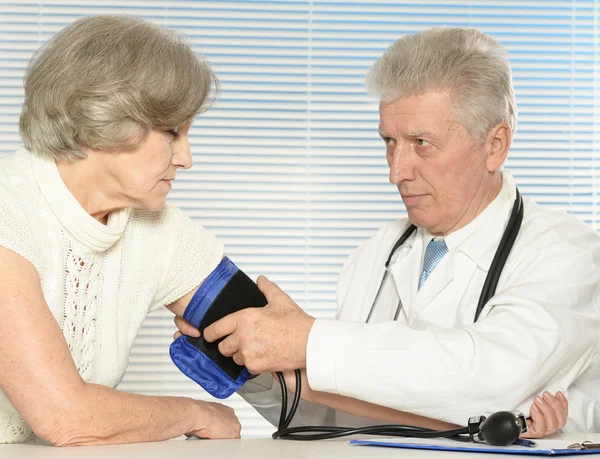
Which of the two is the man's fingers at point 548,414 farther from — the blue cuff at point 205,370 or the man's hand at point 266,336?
the blue cuff at point 205,370

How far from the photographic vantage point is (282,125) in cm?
344

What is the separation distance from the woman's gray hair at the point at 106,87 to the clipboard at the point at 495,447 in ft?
2.16

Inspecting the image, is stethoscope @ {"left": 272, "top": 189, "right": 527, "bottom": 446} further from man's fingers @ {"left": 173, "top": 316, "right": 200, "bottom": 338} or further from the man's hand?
man's fingers @ {"left": 173, "top": 316, "right": 200, "bottom": 338}

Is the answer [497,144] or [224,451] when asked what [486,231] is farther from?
[224,451]

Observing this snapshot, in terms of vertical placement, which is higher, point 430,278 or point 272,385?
point 430,278

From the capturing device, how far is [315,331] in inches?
58.3

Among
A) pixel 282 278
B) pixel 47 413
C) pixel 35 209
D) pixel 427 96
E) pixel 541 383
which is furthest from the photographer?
pixel 282 278

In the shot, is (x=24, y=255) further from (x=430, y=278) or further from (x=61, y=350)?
(x=430, y=278)

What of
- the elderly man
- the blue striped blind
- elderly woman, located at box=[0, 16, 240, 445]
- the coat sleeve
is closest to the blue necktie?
the elderly man

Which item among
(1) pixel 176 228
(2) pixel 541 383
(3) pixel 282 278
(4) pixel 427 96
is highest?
(4) pixel 427 96

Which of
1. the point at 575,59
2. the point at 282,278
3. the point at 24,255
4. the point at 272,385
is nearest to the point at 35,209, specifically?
the point at 24,255

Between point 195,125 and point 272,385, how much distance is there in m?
1.86

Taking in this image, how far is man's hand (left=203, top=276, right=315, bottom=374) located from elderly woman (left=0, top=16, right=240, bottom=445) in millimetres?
115

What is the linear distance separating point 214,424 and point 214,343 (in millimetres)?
186
